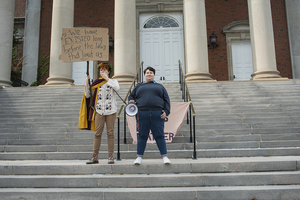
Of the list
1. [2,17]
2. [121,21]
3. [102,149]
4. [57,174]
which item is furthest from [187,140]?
[2,17]

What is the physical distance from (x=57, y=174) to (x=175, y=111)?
114 inches

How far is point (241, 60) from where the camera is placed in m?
14.7

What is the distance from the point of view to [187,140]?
218 inches

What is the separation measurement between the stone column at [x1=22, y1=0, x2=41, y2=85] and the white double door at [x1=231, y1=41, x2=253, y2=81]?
11.7 meters

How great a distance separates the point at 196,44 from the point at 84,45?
642cm

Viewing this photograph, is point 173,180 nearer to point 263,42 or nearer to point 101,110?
point 101,110

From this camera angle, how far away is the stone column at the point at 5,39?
10977mm

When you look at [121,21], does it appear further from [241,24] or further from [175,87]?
[241,24]

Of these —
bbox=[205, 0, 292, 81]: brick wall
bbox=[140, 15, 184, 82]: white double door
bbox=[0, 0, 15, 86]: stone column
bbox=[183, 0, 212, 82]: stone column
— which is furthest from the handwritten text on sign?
bbox=[205, 0, 292, 81]: brick wall

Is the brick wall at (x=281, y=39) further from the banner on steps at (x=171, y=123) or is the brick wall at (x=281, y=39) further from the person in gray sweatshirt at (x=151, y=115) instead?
the person in gray sweatshirt at (x=151, y=115)

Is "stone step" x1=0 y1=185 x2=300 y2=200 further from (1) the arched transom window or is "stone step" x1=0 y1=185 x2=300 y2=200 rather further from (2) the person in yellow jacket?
(1) the arched transom window

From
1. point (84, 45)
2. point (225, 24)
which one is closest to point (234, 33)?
point (225, 24)

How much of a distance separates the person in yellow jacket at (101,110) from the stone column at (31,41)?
1253cm

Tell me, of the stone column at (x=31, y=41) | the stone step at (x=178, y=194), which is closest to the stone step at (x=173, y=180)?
the stone step at (x=178, y=194)
